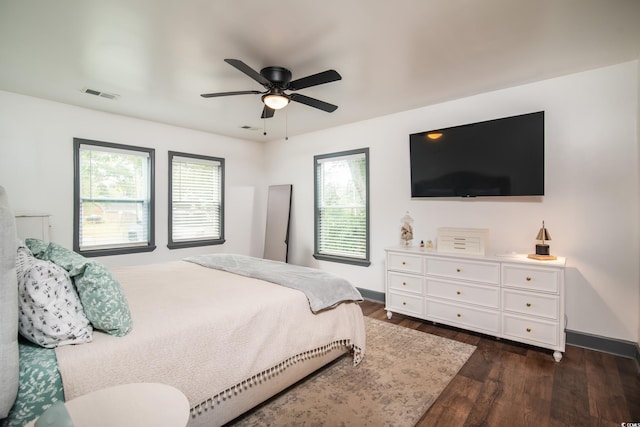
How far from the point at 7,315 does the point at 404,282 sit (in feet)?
10.7

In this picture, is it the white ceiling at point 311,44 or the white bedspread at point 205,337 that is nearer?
the white bedspread at point 205,337

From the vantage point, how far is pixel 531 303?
2744 millimetres

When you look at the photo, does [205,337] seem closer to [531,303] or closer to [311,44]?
[311,44]

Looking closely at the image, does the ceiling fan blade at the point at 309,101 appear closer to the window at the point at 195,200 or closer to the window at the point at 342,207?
the window at the point at 342,207

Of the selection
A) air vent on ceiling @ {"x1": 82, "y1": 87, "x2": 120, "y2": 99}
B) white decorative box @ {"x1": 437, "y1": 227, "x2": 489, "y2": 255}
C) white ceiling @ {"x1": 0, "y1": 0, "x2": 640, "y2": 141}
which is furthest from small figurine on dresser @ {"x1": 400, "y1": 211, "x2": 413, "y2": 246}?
air vent on ceiling @ {"x1": 82, "y1": 87, "x2": 120, "y2": 99}

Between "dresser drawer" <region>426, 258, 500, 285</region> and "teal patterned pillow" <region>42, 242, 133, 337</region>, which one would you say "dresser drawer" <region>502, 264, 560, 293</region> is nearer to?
"dresser drawer" <region>426, 258, 500, 285</region>

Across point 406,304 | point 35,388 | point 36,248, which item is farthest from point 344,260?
point 35,388

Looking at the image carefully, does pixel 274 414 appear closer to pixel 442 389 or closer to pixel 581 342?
pixel 442 389

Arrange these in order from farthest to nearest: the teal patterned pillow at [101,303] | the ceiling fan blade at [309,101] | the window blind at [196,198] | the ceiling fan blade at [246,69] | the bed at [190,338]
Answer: the window blind at [196,198]
the ceiling fan blade at [309,101]
the ceiling fan blade at [246,69]
the teal patterned pillow at [101,303]
the bed at [190,338]

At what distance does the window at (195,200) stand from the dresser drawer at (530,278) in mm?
4130

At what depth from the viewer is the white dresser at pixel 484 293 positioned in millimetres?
2654

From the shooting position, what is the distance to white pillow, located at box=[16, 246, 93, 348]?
4.22ft

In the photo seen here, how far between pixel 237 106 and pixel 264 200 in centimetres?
232

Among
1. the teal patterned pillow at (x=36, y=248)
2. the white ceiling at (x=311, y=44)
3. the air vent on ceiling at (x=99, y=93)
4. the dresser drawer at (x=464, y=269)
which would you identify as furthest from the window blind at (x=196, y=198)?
the dresser drawer at (x=464, y=269)
